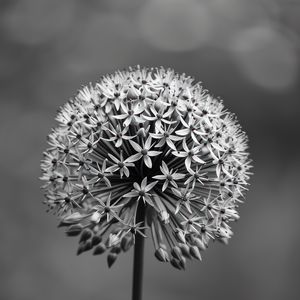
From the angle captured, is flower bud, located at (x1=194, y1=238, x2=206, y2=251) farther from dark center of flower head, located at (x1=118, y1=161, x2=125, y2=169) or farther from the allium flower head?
dark center of flower head, located at (x1=118, y1=161, x2=125, y2=169)

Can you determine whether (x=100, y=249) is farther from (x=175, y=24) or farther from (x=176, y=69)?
(x=175, y=24)

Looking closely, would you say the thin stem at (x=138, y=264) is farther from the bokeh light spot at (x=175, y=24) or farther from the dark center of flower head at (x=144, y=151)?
the bokeh light spot at (x=175, y=24)

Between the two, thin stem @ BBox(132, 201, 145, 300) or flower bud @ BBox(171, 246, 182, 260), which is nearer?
thin stem @ BBox(132, 201, 145, 300)
